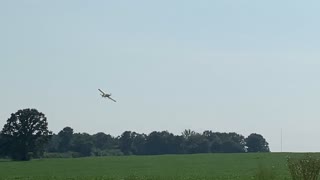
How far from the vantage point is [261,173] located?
21328 mm

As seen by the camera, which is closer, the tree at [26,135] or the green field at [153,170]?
the green field at [153,170]

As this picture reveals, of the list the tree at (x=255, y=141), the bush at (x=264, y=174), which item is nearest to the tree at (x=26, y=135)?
the tree at (x=255, y=141)

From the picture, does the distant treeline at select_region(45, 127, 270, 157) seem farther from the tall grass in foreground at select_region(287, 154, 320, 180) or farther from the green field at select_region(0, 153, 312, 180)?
the tall grass in foreground at select_region(287, 154, 320, 180)

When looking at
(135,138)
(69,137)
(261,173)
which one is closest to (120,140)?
(135,138)

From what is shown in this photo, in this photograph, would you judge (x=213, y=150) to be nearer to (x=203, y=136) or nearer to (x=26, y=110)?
(x=203, y=136)

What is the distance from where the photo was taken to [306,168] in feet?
68.3

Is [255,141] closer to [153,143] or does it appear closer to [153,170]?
[153,143]

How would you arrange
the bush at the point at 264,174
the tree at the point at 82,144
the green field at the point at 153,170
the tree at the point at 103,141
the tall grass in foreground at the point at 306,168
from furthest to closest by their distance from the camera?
the tree at the point at 103,141, the tree at the point at 82,144, the green field at the point at 153,170, the bush at the point at 264,174, the tall grass in foreground at the point at 306,168

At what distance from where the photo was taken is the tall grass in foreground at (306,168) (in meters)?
20.8

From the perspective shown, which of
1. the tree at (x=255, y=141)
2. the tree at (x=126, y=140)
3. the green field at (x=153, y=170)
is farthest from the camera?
the tree at (x=126, y=140)

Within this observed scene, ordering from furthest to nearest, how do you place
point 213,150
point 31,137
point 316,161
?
point 213,150
point 31,137
point 316,161

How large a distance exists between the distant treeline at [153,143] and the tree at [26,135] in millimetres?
29444

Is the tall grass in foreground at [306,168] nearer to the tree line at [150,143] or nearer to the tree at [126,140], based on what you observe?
the tree line at [150,143]

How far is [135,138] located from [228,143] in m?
23.2
